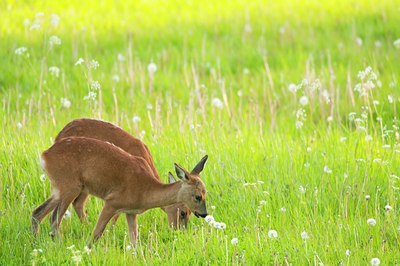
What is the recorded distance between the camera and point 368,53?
1365 cm

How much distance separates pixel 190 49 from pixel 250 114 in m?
3.85

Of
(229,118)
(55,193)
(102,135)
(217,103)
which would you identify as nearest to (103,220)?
(55,193)

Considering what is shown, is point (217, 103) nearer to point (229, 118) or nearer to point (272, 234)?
point (229, 118)

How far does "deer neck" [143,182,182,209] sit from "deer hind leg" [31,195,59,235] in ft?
2.58

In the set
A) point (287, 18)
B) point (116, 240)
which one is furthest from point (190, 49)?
point (116, 240)

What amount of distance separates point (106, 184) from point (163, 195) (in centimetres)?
50

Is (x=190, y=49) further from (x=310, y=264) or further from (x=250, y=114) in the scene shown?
(x=310, y=264)

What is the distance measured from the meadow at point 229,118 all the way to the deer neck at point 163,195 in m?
0.32

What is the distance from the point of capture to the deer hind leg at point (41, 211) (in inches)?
298

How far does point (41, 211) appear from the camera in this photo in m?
7.61

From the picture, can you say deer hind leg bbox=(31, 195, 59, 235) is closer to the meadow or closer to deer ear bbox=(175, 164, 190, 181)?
the meadow

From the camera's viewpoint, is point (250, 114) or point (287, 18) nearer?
point (250, 114)

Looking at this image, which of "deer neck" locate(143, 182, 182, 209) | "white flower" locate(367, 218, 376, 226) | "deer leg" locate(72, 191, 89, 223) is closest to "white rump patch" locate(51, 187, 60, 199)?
"deer leg" locate(72, 191, 89, 223)

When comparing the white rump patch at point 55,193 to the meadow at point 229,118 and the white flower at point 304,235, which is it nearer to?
the meadow at point 229,118
